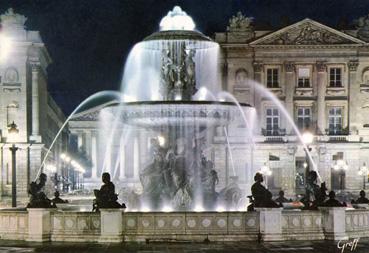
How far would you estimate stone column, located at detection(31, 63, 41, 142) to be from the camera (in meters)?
73.1

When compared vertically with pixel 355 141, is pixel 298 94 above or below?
above

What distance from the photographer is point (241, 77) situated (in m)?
78.2

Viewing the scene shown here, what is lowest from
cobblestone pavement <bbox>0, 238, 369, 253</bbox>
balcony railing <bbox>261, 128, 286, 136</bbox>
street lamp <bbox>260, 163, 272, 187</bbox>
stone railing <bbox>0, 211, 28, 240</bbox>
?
street lamp <bbox>260, 163, 272, 187</bbox>

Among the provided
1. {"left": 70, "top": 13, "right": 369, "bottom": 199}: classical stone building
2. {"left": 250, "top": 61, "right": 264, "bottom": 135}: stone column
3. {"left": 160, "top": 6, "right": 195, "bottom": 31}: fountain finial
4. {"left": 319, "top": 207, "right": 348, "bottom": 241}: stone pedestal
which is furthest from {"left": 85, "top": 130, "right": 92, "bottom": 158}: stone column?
{"left": 319, "top": 207, "right": 348, "bottom": 241}: stone pedestal

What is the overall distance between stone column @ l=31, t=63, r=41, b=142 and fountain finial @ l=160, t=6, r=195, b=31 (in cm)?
4673

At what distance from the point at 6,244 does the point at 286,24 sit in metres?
62.1

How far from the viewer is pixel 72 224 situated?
19.7 metres

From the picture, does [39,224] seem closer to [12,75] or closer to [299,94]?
[12,75]

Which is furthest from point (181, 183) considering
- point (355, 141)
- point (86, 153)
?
point (86, 153)

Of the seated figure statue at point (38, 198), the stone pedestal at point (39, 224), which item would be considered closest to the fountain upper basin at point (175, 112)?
the seated figure statue at point (38, 198)

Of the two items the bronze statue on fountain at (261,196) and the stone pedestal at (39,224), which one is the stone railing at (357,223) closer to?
the bronze statue on fountain at (261,196)

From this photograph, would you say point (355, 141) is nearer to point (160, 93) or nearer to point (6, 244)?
point (160, 93)

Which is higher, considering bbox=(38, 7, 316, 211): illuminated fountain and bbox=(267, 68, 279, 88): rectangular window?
bbox=(267, 68, 279, 88): rectangular window

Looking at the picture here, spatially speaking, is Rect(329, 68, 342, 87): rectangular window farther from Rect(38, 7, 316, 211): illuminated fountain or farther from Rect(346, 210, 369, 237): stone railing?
Rect(346, 210, 369, 237): stone railing
